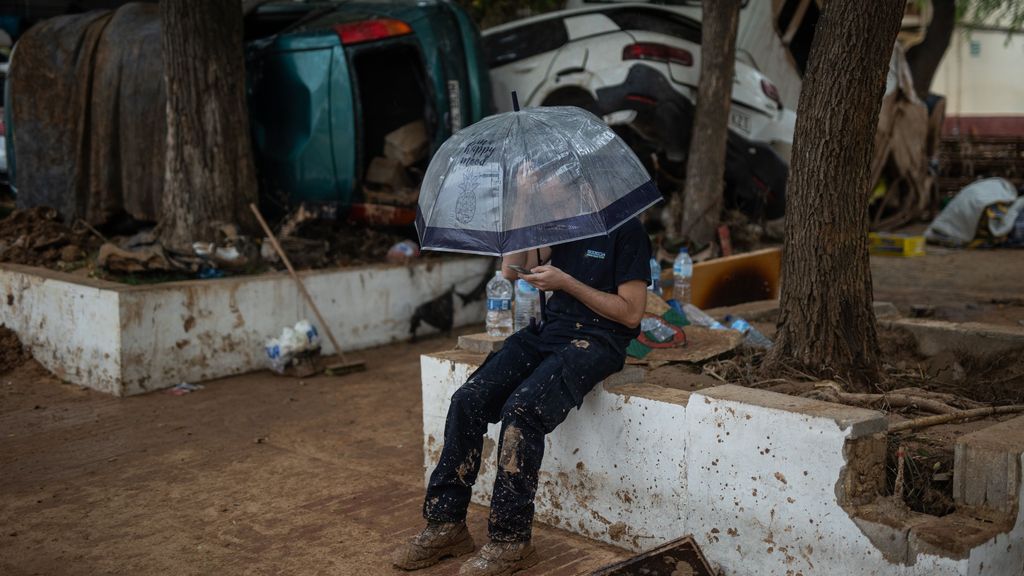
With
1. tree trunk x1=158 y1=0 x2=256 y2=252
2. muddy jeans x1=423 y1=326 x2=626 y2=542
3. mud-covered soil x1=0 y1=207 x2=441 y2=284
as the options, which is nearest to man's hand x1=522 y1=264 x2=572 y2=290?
muddy jeans x1=423 y1=326 x2=626 y2=542

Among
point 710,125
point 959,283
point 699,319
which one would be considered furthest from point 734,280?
point 959,283

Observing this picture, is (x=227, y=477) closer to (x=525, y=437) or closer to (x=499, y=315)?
(x=499, y=315)

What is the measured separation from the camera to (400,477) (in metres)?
5.11

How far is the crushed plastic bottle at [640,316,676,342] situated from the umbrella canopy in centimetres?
136

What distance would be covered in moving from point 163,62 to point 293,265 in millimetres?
1914

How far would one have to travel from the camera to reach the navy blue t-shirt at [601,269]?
3953mm

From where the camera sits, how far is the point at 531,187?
375cm

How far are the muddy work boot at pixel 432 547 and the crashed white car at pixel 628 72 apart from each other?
5.98 metres

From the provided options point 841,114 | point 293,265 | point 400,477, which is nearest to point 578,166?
point 841,114

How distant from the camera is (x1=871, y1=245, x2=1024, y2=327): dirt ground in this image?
7805 millimetres

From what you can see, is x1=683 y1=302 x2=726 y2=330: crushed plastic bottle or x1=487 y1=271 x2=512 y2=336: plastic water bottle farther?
x1=683 y1=302 x2=726 y2=330: crushed plastic bottle

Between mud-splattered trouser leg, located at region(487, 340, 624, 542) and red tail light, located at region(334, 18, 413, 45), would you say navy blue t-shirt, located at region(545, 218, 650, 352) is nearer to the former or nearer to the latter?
mud-splattered trouser leg, located at region(487, 340, 624, 542)

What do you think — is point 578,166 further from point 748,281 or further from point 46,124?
point 46,124

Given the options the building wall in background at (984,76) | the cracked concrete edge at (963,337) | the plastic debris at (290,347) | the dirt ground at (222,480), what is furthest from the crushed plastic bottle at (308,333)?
the building wall in background at (984,76)
